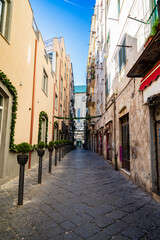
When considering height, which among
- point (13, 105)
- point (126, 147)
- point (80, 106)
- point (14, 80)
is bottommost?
point (126, 147)

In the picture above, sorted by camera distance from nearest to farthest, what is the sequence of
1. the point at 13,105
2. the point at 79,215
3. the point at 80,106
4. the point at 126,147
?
the point at 79,215 → the point at 13,105 → the point at 126,147 → the point at 80,106

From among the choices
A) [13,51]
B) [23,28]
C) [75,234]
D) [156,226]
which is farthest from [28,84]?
[156,226]

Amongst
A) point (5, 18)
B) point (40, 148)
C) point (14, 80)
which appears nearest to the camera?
point (5, 18)

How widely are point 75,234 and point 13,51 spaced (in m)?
5.72

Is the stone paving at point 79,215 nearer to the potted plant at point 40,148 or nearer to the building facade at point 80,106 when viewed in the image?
the potted plant at point 40,148

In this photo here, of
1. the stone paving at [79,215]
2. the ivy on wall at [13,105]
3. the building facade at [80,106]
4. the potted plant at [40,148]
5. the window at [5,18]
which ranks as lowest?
the stone paving at [79,215]

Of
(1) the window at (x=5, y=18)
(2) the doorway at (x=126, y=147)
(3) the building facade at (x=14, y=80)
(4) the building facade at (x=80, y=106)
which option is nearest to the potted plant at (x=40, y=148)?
(3) the building facade at (x=14, y=80)

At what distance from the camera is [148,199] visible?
3.48 metres

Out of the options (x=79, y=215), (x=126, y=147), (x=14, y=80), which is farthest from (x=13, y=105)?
(x=126, y=147)

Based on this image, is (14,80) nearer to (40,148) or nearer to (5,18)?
(5,18)

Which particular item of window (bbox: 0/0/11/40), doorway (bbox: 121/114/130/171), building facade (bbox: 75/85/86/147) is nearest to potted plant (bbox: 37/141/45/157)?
doorway (bbox: 121/114/130/171)

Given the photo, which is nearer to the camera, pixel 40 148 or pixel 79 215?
pixel 79 215

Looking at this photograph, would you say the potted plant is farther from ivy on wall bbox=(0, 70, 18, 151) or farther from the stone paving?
the stone paving

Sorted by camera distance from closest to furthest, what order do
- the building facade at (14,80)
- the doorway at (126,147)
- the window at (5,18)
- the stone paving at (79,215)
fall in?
the stone paving at (79,215) < the building facade at (14,80) < the window at (5,18) < the doorway at (126,147)
